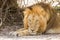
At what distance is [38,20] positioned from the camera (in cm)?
456

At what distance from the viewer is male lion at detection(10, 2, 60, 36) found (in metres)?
4.55

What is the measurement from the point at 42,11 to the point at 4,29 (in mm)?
1014

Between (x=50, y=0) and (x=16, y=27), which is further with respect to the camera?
(x=50, y=0)

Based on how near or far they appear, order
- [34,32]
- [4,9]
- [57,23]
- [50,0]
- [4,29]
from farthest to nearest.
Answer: [50,0] < [4,9] < [4,29] < [57,23] < [34,32]

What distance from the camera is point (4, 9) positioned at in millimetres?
5695

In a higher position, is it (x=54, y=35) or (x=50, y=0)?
(x=50, y=0)

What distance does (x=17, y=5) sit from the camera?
6004mm

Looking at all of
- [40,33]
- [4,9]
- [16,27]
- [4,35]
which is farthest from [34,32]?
[4,9]

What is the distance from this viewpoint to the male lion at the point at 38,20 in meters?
4.55

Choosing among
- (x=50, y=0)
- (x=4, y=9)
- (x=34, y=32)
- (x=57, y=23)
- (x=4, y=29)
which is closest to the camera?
(x=34, y=32)

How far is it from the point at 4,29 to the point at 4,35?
0.62 metres

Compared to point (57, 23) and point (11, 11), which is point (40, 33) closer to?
point (57, 23)

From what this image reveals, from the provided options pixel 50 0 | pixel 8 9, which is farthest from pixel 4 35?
pixel 50 0

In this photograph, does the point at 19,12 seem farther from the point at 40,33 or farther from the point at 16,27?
the point at 40,33
